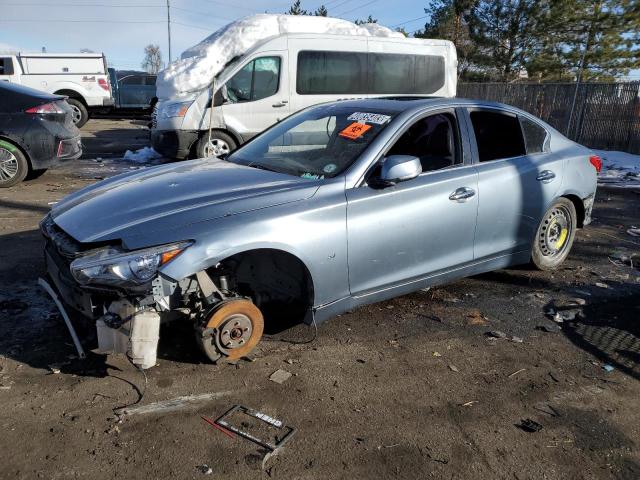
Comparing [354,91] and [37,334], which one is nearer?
[37,334]

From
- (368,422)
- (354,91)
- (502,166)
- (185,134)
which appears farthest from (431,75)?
(368,422)

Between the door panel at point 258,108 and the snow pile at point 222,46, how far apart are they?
70cm

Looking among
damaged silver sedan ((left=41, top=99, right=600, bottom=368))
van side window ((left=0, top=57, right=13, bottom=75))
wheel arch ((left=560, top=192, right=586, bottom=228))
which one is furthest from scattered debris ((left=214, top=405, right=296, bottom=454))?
van side window ((left=0, top=57, right=13, bottom=75))

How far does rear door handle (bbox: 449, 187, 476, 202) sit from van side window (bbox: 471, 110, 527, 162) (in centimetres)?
39

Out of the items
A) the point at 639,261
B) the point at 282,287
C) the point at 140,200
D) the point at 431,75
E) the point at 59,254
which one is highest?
the point at 431,75

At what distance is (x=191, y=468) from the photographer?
243 cm

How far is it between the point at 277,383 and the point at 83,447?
108cm

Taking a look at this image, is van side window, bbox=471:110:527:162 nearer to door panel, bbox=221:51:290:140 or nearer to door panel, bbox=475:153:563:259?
door panel, bbox=475:153:563:259

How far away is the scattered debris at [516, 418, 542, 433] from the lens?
2.81 m

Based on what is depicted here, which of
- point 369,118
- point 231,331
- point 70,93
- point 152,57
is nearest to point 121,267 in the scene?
point 231,331

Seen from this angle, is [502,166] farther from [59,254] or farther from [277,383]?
[59,254]

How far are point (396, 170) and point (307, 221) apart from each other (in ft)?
2.31

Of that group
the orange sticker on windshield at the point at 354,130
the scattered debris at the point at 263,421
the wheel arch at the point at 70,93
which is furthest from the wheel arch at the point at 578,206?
the wheel arch at the point at 70,93

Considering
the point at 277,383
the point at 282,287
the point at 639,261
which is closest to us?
the point at 277,383
